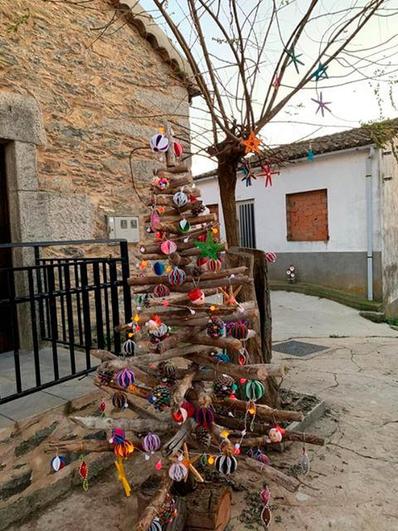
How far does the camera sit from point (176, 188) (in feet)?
7.34

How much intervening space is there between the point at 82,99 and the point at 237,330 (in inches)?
132

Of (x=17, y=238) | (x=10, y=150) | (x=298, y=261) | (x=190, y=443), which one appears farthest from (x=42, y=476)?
(x=298, y=261)

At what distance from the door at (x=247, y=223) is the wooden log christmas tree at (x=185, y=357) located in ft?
32.7

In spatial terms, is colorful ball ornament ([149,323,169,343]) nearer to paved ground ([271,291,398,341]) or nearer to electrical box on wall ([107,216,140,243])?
electrical box on wall ([107,216,140,243])

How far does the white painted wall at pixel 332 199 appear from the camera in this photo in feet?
31.7

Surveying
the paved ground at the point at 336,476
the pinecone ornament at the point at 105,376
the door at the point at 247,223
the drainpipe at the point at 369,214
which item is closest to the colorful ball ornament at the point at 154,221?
the pinecone ornament at the point at 105,376

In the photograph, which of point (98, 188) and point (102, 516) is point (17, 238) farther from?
point (102, 516)

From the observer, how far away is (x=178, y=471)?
172 centimetres

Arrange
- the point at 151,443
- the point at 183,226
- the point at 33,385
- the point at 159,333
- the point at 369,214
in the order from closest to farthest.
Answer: the point at 151,443 → the point at 159,333 → the point at 183,226 → the point at 33,385 → the point at 369,214

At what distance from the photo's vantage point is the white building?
9477 mm

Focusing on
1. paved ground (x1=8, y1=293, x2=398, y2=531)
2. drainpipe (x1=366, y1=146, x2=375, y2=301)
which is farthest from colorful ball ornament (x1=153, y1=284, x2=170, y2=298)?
drainpipe (x1=366, y1=146, x2=375, y2=301)

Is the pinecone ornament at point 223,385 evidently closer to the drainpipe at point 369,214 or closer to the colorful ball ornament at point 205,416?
the colorful ball ornament at point 205,416

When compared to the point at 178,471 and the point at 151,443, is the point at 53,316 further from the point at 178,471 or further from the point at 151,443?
the point at 178,471

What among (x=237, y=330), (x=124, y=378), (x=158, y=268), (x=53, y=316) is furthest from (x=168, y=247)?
(x=53, y=316)
